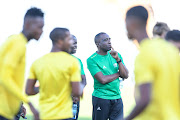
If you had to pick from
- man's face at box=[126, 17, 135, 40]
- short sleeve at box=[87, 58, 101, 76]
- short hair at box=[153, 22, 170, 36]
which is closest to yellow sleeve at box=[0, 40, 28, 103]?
man's face at box=[126, 17, 135, 40]

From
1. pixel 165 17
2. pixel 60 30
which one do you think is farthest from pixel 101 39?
pixel 165 17

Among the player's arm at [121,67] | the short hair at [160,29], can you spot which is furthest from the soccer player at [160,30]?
the player's arm at [121,67]

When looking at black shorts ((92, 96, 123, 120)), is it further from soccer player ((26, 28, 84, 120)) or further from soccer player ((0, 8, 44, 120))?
soccer player ((0, 8, 44, 120))

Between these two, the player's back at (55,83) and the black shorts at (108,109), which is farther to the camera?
the black shorts at (108,109)

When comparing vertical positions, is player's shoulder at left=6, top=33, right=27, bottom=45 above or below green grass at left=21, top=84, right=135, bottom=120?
above

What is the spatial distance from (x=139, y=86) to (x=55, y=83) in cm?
150

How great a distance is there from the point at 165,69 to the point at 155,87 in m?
0.18

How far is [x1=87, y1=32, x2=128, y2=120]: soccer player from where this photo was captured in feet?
24.0

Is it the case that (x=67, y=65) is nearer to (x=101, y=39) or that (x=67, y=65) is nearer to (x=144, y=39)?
(x=144, y=39)

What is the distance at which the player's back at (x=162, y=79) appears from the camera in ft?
10.2

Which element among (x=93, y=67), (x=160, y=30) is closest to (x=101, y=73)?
(x=93, y=67)

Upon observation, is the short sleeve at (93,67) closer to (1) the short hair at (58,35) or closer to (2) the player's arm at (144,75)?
(1) the short hair at (58,35)

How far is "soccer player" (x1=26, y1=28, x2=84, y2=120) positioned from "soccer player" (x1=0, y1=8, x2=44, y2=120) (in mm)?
225

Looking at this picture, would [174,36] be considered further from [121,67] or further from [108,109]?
[108,109]
